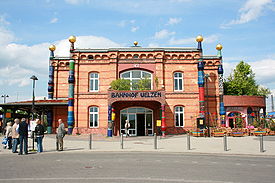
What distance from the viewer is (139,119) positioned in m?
25.7

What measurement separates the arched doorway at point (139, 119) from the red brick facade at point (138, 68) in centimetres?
43

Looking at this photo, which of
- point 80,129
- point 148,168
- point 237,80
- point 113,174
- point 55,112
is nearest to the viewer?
point 113,174

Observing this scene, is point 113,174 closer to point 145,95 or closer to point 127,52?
point 145,95

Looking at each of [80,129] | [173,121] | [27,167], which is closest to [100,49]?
[80,129]

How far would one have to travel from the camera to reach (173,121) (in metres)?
25.7

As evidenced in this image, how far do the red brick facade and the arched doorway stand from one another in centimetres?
43

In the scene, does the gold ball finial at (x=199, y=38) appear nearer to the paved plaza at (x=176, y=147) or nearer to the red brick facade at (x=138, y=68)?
the red brick facade at (x=138, y=68)

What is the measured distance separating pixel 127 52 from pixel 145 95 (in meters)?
5.79

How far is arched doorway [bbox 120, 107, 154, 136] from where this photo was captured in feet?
83.8

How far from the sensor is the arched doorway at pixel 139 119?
25.5m

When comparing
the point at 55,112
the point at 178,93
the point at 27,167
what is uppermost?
the point at 178,93

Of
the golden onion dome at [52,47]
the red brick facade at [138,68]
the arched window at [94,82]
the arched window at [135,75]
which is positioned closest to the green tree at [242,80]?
the red brick facade at [138,68]

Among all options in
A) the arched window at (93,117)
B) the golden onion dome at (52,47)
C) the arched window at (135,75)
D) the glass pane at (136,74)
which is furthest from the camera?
the golden onion dome at (52,47)

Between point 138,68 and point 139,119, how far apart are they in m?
5.37
